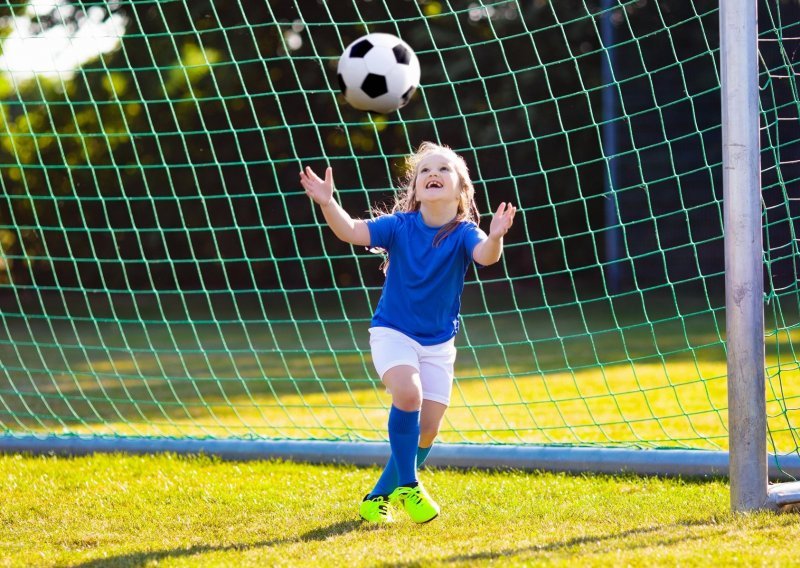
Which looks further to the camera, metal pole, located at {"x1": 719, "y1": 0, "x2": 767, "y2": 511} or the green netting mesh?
the green netting mesh

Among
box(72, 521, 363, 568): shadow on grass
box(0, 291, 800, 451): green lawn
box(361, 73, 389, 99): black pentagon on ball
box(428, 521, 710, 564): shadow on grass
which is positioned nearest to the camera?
box(428, 521, 710, 564): shadow on grass

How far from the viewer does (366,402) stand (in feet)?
20.2

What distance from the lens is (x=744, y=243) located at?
10.6 ft

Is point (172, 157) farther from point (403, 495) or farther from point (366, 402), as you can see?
point (403, 495)

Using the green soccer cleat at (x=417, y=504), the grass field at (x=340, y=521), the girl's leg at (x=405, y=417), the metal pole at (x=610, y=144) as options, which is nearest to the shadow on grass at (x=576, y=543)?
the grass field at (x=340, y=521)

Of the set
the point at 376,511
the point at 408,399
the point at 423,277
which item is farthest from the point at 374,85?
the point at 376,511

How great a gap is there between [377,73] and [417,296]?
38.2 inches

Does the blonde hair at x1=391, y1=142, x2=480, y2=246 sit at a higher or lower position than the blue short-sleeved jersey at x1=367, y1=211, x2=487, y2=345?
higher

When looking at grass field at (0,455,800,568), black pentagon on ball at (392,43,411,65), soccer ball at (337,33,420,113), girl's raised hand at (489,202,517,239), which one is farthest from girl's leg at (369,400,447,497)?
black pentagon on ball at (392,43,411,65)

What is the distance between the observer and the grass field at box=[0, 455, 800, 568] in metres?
2.93

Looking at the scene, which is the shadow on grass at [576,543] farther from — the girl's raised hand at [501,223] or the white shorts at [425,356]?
the girl's raised hand at [501,223]

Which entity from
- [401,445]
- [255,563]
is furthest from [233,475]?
[255,563]

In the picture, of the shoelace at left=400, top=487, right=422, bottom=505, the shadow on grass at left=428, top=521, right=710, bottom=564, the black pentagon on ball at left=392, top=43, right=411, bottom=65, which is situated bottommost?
the shadow on grass at left=428, top=521, right=710, bottom=564

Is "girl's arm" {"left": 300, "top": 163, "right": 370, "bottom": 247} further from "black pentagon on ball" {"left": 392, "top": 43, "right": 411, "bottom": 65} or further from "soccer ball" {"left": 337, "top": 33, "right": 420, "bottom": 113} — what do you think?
"black pentagon on ball" {"left": 392, "top": 43, "right": 411, "bottom": 65}
